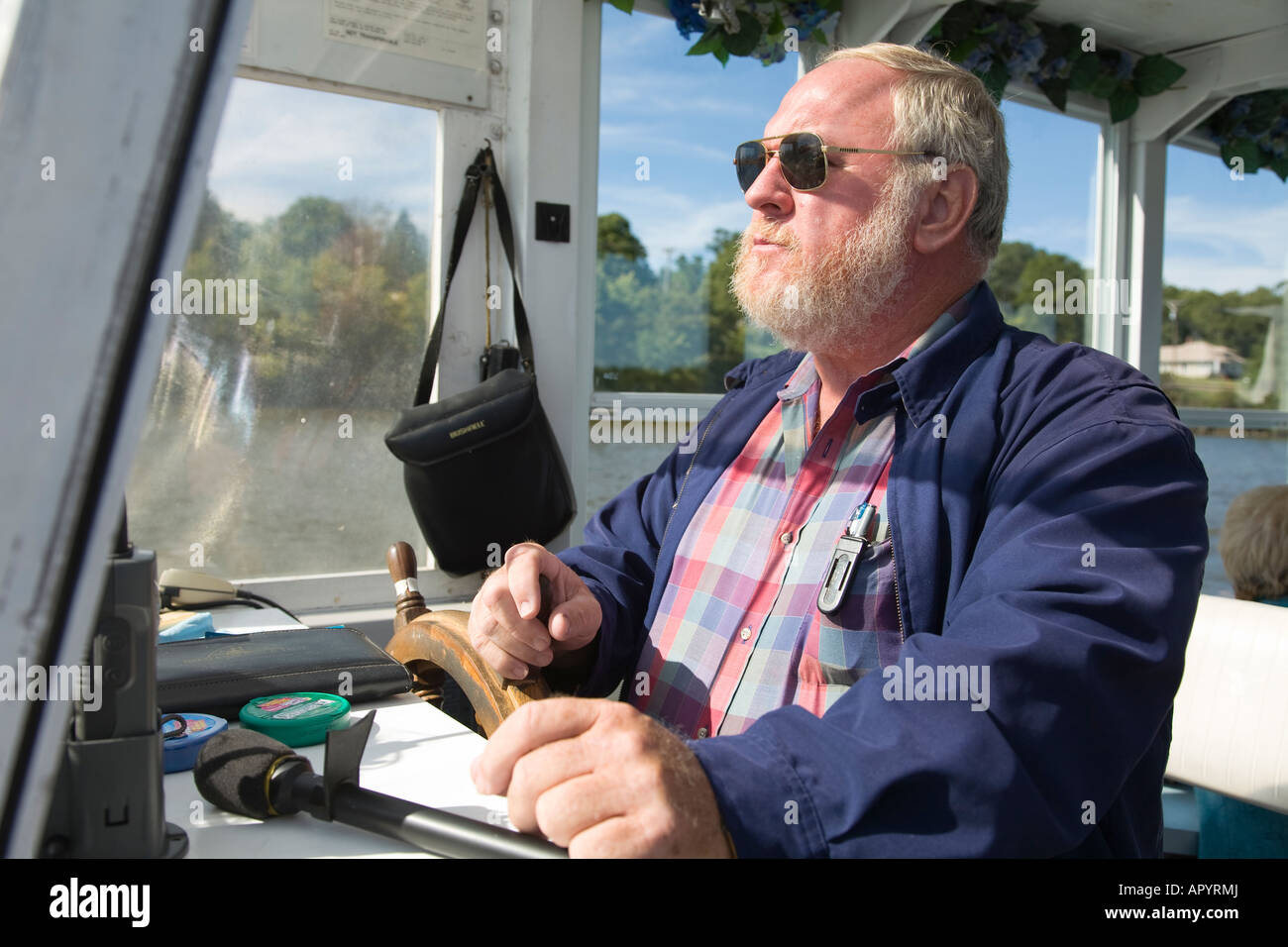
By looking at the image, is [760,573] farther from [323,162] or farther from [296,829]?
[323,162]

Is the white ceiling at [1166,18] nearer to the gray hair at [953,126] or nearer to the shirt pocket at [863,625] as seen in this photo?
the gray hair at [953,126]

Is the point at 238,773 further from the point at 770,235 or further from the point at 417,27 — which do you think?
the point at 417,27

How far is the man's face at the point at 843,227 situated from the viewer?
1.53 m

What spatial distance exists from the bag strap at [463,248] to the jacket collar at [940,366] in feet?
5.27

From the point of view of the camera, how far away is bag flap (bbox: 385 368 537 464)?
2617 mm

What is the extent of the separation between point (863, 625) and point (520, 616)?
0.46 metres

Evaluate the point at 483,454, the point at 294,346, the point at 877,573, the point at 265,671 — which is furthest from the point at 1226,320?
the point at 265,671

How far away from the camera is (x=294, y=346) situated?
9.25ft

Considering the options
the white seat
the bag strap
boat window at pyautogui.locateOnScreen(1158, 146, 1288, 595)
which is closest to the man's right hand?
the white seat
